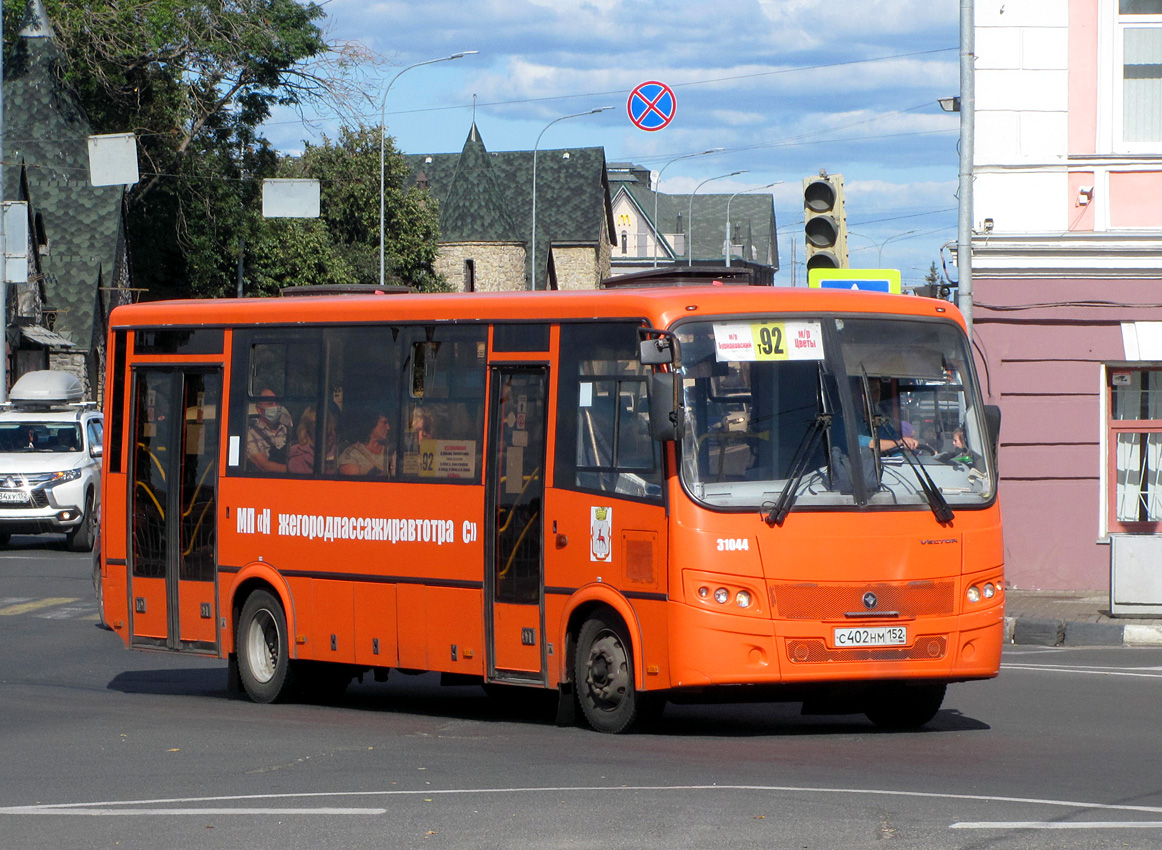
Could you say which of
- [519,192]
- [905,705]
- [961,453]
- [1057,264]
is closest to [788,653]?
[905,705]

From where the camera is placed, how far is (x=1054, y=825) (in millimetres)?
7246

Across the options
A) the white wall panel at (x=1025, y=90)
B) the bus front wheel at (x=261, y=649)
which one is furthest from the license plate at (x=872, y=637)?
the white wall panel at (x=1025, y=90)

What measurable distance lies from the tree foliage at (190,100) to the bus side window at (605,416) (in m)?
34.3

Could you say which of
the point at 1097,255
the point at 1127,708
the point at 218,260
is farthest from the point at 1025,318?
the point at 218,260

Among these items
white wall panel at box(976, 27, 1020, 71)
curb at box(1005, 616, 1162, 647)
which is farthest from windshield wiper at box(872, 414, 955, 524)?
white wall panel at box(976, 27, 1020, 71)

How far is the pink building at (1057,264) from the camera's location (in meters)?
20.5

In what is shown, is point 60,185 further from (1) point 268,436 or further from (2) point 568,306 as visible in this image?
(2) point 568,306

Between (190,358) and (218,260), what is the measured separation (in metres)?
44.4

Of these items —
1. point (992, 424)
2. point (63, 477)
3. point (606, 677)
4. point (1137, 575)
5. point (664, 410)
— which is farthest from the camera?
point (63, 477)

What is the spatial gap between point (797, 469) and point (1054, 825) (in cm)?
334

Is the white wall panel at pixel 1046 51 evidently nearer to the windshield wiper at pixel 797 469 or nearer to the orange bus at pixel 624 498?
the orange bus at pixel 624 498

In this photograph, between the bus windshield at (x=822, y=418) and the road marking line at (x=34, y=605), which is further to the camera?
the road marking line at (x=34, y=605)

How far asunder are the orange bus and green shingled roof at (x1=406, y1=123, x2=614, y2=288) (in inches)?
3556

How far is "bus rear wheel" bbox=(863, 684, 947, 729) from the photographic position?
432 inches
